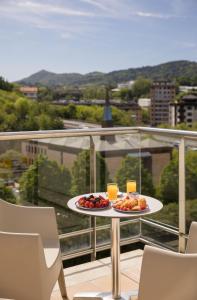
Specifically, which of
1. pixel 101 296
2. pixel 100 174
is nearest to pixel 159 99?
pixel 100 174

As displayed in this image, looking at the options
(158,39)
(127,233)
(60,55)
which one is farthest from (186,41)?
(127,233)

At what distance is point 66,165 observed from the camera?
3775 millimetres

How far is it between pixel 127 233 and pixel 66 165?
106 cm

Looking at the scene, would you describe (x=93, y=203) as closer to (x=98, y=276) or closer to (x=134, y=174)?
(x=98, y=276)

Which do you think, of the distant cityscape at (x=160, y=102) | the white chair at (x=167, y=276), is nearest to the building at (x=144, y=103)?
the distant cityscape at (x=160, y=102)

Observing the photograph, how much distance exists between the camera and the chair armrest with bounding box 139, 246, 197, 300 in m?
1.88

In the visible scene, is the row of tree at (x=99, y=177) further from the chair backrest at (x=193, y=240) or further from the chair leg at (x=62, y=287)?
the chair backrest at (x=193, y=240)

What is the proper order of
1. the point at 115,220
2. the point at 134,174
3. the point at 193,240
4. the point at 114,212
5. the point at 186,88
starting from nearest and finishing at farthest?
the point at 193,240 < the point at 114,212 < the point at 115,220 < the point at 134,174 < the point at 186,88

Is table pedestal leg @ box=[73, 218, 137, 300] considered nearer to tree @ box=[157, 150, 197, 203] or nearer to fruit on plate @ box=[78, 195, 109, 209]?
fruit on plate @ box=[78, 195, 109, 209]

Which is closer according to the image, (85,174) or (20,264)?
(20,264)

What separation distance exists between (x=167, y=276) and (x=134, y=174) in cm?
231

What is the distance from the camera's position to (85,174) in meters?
3.95

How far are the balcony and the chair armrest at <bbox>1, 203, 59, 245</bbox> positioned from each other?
0.64 meters

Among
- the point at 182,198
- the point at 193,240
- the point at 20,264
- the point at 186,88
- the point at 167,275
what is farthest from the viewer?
the point at 186,88
